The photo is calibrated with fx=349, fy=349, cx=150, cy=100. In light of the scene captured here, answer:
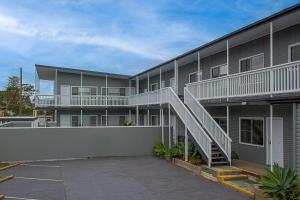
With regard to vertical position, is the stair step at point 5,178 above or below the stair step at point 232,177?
below

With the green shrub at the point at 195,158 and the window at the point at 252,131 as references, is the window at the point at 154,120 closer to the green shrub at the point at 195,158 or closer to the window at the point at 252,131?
the green shrub at the point at 195,158

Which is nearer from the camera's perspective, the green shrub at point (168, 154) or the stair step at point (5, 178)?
the stair step at point (5, 178)

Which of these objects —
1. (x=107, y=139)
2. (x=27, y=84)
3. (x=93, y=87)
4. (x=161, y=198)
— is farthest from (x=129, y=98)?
(x=27, y=84)

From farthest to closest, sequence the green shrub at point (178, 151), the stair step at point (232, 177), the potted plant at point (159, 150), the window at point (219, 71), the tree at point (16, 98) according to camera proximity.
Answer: the tree at point (16, 98) < the potted plant at point (159, 150) < the window at point (219, 71) < the green shrub at point (178, 151) < the stair step at point (232, 177)

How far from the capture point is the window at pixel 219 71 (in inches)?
789

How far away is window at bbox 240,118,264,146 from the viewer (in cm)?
1623

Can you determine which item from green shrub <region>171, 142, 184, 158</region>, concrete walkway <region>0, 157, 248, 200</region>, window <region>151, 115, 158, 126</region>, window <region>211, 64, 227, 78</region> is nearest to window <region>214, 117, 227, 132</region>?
window <region>211, 64, 227, 78</region>

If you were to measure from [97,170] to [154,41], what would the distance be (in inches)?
1177

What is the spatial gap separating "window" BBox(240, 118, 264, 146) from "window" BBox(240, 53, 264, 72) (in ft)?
8.53

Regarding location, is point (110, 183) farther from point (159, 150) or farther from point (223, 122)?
point (223, 122)

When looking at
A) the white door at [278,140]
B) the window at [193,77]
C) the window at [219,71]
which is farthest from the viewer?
the window at [193,77]

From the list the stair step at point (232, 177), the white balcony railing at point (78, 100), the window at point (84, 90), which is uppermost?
the window at point (84, 90)

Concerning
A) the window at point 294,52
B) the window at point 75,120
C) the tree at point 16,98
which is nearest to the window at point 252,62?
the window at point 294,52

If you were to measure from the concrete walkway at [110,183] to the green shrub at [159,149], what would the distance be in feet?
6.45
